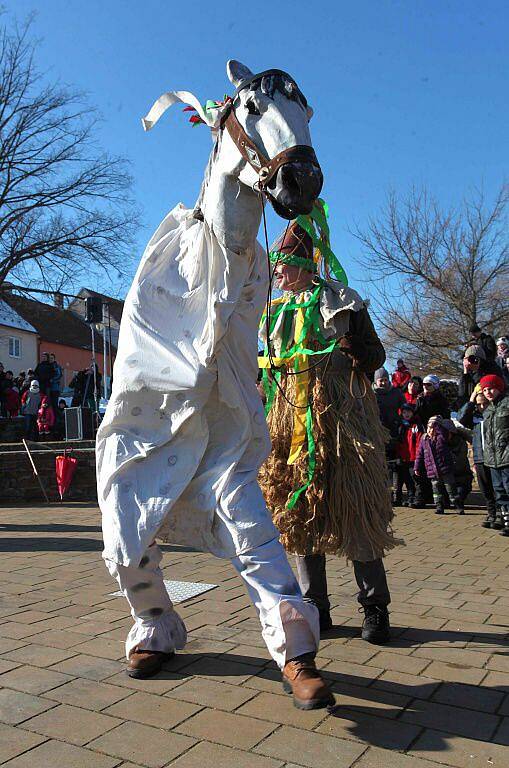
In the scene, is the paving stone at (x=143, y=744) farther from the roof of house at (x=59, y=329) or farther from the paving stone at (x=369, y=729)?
the roof of house at (x=59, y=329)

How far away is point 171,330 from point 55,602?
7.54 ft

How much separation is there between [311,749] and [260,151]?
2057mm

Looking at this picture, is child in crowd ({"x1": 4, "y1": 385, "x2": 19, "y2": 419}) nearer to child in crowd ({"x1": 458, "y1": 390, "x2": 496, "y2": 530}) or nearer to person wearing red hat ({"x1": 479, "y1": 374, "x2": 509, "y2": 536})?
child in crowd ({"x1": 458, "y1": 390, "x2": 496, "y2": 530})

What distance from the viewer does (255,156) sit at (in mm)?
2643

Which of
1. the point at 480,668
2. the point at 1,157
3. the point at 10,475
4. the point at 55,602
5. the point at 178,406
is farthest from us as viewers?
the point at 1,157

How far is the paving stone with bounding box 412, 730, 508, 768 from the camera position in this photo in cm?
240

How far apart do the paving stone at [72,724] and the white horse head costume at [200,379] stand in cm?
58

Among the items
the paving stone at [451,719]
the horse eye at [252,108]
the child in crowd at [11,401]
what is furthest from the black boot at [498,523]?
the child in crowd at [11,401]

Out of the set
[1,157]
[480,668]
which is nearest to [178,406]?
[480,668]

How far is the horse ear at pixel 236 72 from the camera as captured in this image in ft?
9.45

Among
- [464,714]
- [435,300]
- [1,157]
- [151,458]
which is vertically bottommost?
[464,714]

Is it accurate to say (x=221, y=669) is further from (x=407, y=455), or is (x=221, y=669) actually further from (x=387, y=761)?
(x=407, y=455)

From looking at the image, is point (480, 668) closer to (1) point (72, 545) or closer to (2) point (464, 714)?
(2) point (464, 714)

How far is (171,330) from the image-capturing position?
299 cm
